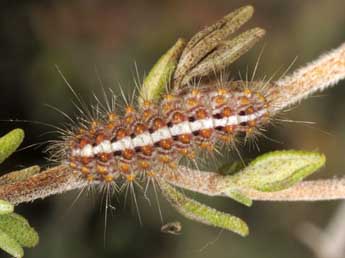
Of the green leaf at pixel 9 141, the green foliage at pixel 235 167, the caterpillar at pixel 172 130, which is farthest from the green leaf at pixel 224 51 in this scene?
the green leaf at pixel 9 141

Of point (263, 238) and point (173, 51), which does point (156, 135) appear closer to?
point (173, 51)

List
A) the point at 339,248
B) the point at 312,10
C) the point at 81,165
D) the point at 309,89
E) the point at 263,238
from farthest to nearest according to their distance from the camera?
1. the point at 312,10
2. the point at 263,238
3. the point at 339,248
4. the point at 81,165
5. the point at 309,89

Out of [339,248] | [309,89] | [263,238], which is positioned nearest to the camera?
[309,89]

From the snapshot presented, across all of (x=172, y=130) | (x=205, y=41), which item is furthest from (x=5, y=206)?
(x=205, y=41)

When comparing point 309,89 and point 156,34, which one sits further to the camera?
point 156,34

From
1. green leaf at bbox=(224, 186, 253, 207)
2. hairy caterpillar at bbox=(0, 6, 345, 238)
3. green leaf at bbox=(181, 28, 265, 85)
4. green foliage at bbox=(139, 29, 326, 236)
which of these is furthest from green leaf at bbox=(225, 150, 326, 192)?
green leaf at bbox=(181, 28, 265, 85)

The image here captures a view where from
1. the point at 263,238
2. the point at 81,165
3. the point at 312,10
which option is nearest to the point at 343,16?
the point at 312,10

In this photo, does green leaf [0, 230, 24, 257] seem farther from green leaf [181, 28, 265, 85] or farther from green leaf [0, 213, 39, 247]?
green leaf [181, 28, 265, 85]
